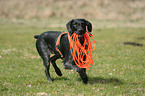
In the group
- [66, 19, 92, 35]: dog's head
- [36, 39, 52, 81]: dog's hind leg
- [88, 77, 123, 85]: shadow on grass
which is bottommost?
[88, 77, 123, 85]: shadow on grass

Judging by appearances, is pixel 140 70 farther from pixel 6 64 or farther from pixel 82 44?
pixel 6 64

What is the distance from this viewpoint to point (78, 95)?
5980 millimetres

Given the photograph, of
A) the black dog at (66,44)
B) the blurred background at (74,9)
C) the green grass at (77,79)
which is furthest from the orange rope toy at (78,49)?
the blurred background at (74,9)

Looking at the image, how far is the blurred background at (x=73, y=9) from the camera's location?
3591 centimetres

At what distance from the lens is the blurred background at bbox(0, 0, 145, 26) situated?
35.9 meters

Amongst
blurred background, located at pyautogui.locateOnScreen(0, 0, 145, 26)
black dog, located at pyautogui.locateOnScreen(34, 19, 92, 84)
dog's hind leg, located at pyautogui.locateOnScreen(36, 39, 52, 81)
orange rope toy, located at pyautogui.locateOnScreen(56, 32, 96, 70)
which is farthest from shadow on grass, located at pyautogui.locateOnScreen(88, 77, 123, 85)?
blurred background, located at pyautogui.locateOnScreen(0, 0, 145, 26)

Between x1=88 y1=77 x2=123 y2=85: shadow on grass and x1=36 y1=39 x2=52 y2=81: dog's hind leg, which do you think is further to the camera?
x1=36 y1=39 x2=52 y2=81: dog's hind leg

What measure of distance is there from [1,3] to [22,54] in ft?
117

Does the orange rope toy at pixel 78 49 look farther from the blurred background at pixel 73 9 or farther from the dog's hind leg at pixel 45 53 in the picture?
the blurred background at pixel 73 9

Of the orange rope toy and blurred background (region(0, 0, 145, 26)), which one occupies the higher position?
the orange rope toy

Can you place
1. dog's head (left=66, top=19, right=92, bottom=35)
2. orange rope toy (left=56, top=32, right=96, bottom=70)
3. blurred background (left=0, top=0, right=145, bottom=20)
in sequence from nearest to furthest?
dog's head (left=66, top=19, right=92, bottom=35) < orange rope toy (left=56, top=32, right=96, bottom=70) < blurred background (left=0, top=0, right=145, bottom=20)

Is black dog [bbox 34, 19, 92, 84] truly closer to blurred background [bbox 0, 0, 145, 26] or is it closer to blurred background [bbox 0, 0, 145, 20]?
blurred background [bbox 0, 0, 145, 26]

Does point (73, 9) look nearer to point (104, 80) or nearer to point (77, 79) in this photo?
point (77, 79)

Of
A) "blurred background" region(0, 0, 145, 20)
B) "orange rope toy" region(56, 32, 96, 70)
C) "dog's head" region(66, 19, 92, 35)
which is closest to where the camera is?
"dog's head" region(66, 19, 92, 35)
